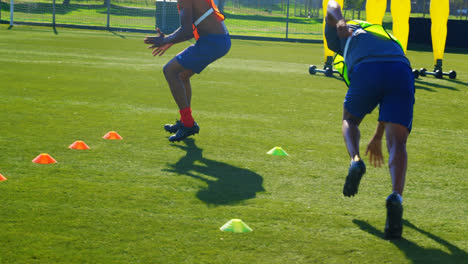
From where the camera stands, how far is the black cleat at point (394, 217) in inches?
155

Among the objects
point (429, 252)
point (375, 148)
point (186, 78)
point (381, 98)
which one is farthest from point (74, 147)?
point (429, 252)

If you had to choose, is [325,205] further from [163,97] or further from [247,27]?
[247,27]

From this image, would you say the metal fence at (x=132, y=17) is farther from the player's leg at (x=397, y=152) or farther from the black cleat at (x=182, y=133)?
the player's leg at (x=397, y=152)

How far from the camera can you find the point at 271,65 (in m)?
16.0

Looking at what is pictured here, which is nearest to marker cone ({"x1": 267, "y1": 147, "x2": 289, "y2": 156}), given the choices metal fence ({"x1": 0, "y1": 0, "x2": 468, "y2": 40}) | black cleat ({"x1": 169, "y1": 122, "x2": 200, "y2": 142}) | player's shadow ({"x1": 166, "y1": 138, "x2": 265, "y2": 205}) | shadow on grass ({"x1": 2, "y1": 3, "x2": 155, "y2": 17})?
player's shadow ({"x1": 166, "y1": 138, "x2": 265, "y2": 205})

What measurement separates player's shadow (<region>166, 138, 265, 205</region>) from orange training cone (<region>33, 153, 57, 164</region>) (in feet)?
3.58

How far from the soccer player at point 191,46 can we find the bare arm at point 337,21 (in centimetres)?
259

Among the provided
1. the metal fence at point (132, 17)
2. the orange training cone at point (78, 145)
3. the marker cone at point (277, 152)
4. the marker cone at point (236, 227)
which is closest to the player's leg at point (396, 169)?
the marker cone at point (236, 227)

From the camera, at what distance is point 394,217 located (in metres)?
3.98

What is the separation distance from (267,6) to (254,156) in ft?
120

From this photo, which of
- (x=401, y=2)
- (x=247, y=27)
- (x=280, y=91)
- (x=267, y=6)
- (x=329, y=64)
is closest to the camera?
(x=280, y=91)

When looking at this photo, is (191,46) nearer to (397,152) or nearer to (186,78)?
(186,78)

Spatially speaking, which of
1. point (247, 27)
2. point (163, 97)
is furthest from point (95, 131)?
point (247, 27)

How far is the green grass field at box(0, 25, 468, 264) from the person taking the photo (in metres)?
3.84
